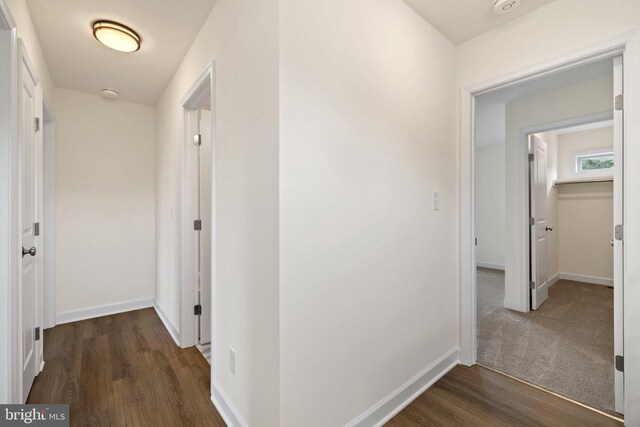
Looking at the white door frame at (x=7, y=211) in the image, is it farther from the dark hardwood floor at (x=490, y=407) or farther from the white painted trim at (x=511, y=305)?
the white painted trim at (x=511, y=305)

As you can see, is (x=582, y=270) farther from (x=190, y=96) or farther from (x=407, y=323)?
(x=190, y=96)

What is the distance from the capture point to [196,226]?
2469mm

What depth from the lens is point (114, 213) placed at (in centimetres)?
332

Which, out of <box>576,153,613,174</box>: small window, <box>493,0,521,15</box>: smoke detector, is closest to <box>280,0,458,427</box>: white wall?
<box>493,0,521,15</box>: smoke detector

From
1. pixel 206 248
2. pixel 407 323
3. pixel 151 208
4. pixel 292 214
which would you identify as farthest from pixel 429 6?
pixel 151 208

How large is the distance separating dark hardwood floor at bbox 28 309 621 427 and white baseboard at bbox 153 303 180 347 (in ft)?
0.26

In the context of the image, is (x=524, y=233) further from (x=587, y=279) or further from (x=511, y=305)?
(x=587, y=279)

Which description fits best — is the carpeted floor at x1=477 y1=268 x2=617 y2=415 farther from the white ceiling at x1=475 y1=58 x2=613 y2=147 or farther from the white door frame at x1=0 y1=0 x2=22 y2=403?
the white door frame at x1=0 y1=0 x2=22 y2=403

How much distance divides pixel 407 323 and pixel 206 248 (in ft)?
5.94

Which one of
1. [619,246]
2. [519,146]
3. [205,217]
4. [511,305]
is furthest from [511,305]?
[205,217]

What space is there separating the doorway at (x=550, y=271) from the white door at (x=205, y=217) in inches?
88.5

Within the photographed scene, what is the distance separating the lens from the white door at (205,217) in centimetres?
250

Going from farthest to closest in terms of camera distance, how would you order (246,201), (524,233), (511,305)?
(511,305)
(524,233)
(246,201)

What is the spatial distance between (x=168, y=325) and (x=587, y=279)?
6.00m
